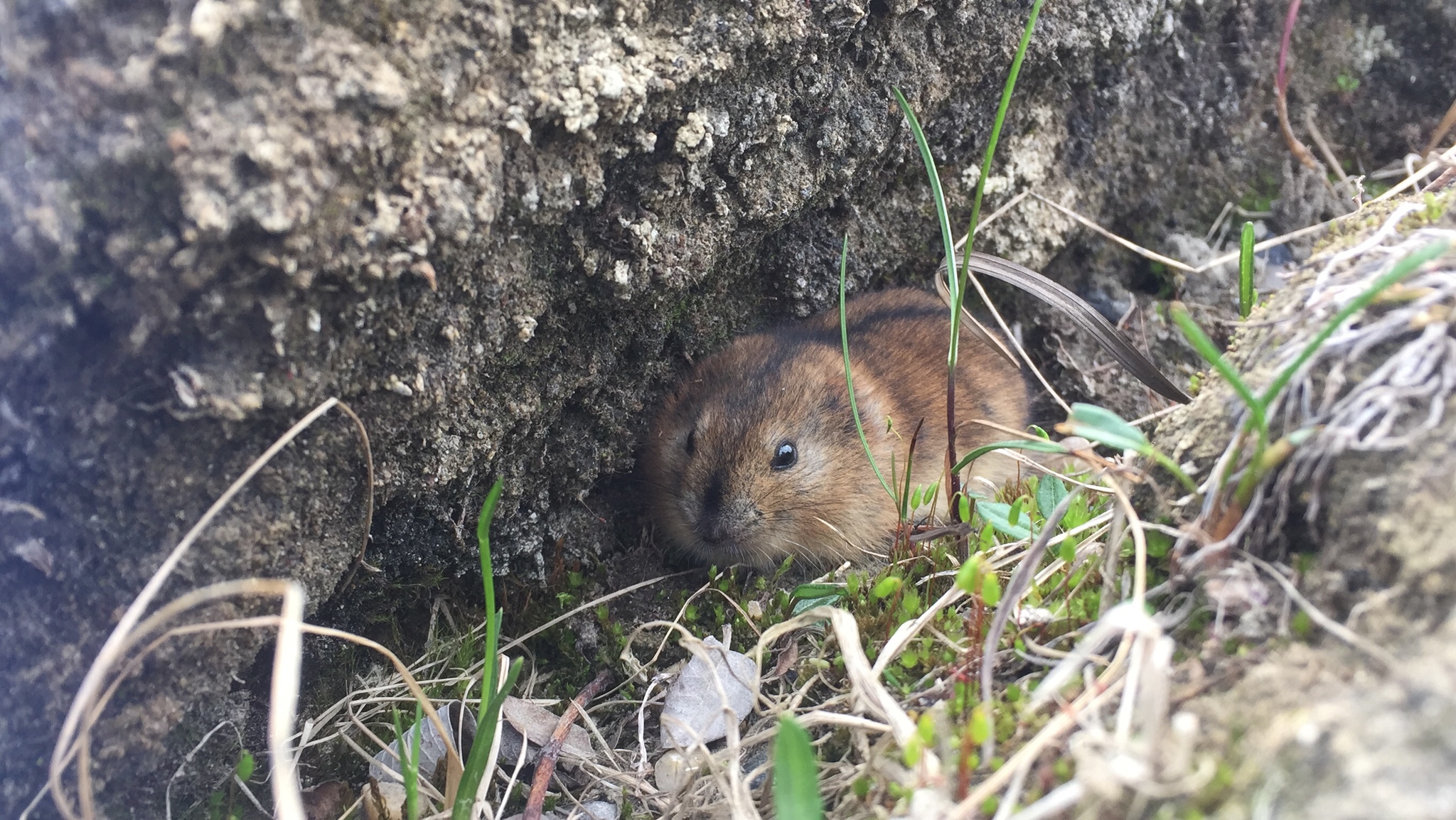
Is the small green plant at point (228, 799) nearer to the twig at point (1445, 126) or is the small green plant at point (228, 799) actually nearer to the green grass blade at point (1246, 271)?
the green grass blade at point (1246, 271)

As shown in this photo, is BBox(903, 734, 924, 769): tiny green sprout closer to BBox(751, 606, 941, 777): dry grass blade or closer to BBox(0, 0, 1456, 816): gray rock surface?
BBox(751, 606, 941, 777): dry grass blade

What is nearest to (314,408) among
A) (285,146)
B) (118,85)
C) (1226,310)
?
(285,146)

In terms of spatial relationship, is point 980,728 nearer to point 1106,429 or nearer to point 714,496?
point 1106,429

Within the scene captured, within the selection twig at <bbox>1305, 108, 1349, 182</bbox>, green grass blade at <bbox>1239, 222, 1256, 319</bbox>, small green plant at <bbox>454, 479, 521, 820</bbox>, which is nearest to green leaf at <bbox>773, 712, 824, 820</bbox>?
small green plant at <bbox>454, 479, 521, 820</bbox>

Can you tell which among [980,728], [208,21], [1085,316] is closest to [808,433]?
[1085,316]

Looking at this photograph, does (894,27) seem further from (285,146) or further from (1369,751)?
(1369,751)
